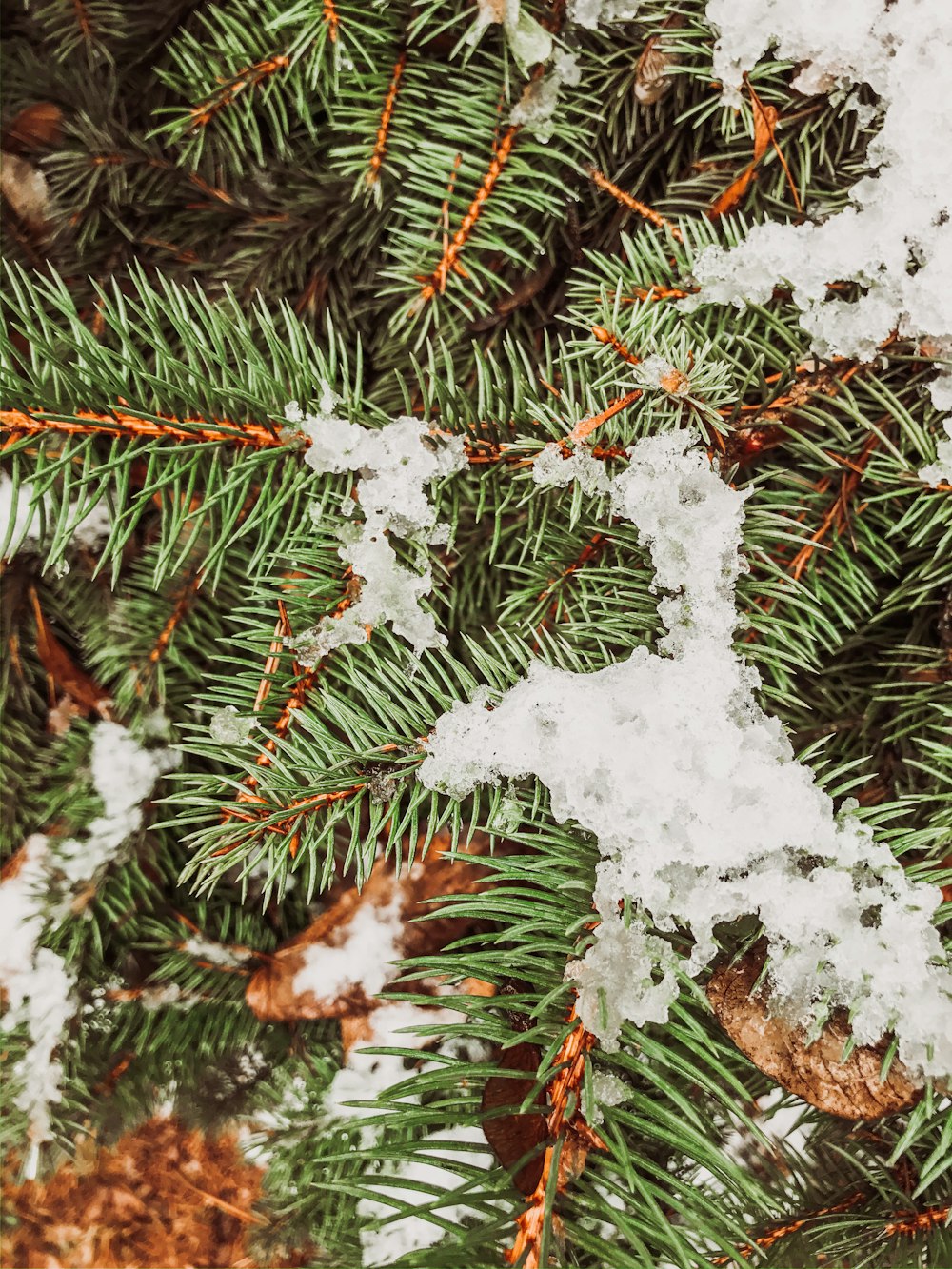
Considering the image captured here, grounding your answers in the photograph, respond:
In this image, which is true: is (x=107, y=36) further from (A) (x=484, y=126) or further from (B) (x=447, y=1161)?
(B) (x=447, y=1161)

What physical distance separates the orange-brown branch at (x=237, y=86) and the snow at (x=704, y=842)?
0.59 metres

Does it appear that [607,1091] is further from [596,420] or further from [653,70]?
[653,70]

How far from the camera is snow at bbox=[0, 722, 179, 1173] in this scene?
3.03ft

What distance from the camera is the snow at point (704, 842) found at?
485mm

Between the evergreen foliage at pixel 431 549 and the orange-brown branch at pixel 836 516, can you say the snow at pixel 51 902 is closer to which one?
the evergreen foliage at pixel 431 549

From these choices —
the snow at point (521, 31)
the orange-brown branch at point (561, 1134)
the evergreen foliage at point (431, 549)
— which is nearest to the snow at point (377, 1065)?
the evergreen foliage at point (431, 549)

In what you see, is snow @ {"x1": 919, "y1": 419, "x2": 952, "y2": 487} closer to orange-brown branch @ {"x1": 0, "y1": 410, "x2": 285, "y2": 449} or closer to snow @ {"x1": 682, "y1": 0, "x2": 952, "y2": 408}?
snow @ {"x1": 682, "y1": 0, "x2": 952, "y2": 408}

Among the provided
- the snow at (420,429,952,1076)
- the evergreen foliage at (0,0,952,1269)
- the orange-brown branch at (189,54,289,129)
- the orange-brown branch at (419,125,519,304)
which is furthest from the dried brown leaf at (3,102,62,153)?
the snow at (420,429,952,1076)

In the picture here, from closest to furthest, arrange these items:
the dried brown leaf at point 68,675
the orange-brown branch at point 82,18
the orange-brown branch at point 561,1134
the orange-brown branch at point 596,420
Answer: the orange-brown branch at point 561,1134
the orange-brown branch at point 596,420
the orange-brown branch at point 82,18
the dried brown leaf at point 68,675

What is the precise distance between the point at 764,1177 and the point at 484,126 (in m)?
1.01

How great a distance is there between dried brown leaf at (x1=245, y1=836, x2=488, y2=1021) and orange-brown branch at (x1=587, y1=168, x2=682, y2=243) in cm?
63

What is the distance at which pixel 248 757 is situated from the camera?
2.00 ft

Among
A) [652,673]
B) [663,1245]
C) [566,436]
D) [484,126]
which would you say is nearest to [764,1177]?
[663,1245]

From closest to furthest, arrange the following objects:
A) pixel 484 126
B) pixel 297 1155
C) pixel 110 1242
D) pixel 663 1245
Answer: pixel 663 1245 < pixel 484 126 < pixel 297 1155 < pixel 110 1242
